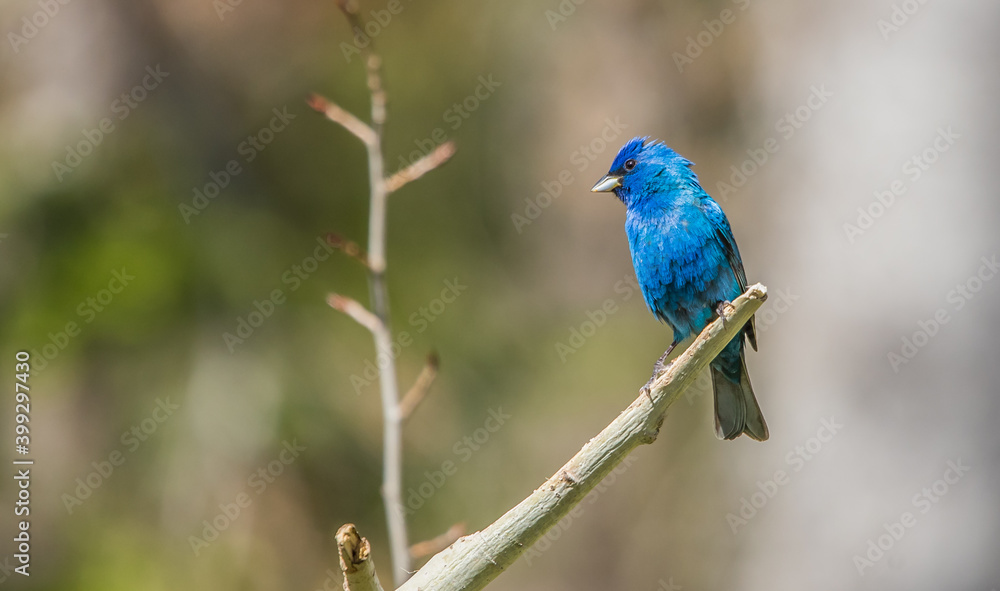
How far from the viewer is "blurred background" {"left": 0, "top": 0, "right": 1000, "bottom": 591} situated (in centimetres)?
468

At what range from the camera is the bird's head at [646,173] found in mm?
4223

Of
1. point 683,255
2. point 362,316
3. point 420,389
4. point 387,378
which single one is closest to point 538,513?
point 387,378

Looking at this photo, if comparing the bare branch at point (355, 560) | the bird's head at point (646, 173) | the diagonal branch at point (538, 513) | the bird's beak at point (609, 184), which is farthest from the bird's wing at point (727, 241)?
the bare branch at point (355, 560)

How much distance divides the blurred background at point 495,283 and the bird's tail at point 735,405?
145 cm

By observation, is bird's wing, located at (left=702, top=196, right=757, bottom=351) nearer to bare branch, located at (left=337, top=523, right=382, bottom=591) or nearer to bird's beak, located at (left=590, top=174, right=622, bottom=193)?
bird's beak, located at (left=590, top=174, right=622, bottom=193)

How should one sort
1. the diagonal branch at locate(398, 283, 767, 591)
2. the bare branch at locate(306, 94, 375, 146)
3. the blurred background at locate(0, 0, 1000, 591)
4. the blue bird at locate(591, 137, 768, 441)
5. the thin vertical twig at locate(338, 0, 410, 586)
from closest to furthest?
1. the diagonal branch at locate(398, 283, 767, 591)
2. the thin vertical twig at locate(338, 0, 410, 586)
3. the bare branch at locate(306, 94, 375, 146)
4. the blue bird at locate(591, 137, 768, 441)
5. the blurred background at locate(0, 0, 1000, 591)

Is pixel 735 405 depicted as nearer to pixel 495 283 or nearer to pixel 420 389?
pixel 420 389

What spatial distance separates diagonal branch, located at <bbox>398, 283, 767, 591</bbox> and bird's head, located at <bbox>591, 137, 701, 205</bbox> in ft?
6.88

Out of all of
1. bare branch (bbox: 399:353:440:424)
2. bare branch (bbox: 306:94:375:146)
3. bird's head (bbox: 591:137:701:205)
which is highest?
bare branch (bbox: 306:94:375:146)

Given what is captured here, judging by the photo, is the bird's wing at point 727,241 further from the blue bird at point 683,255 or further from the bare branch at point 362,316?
the bare branch at point 362,316

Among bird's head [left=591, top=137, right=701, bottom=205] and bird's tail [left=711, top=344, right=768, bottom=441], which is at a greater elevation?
bird's head [left=591, top=137, right=701, bottom=205]

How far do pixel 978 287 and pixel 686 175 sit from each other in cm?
164

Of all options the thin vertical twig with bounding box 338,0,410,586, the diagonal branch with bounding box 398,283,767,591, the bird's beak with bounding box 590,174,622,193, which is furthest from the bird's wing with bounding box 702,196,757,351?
the diagonal branch with bounding box 398,283,767,591

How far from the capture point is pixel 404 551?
3250mm
